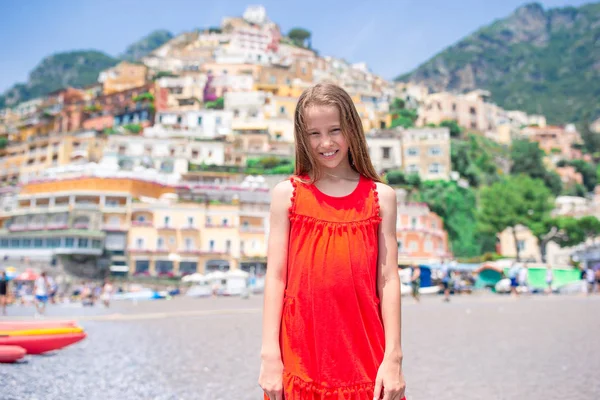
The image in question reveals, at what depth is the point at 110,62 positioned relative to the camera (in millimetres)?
182875

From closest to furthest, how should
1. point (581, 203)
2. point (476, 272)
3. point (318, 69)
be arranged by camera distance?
point (476, 272), point (581, 203), point (318, 69)

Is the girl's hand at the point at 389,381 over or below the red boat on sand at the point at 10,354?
over

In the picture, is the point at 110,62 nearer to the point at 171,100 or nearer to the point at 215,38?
the point at 215,38

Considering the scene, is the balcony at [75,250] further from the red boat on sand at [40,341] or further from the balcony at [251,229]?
the red boat on sand at [40,341]

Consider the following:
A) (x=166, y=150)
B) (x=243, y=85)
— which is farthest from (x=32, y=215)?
(x=243, y=85)

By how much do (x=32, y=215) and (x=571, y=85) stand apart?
15071 centimetres

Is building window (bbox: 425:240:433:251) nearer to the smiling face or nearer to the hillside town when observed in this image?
the hillside town

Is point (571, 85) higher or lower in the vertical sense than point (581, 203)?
higher

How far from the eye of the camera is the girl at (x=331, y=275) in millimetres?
2076

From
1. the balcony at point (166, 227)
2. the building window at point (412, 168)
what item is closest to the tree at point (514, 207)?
the building window at point (412, 168)

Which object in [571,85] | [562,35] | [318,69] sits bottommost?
[318,69]

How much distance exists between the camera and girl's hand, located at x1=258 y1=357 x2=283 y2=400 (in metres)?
Result: 2.08

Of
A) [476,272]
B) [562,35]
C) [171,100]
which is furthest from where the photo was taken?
[562,35]

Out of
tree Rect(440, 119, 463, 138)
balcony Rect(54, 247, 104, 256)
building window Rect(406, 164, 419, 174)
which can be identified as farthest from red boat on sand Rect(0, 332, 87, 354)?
tree Rect(440, 119, 463, 138)
